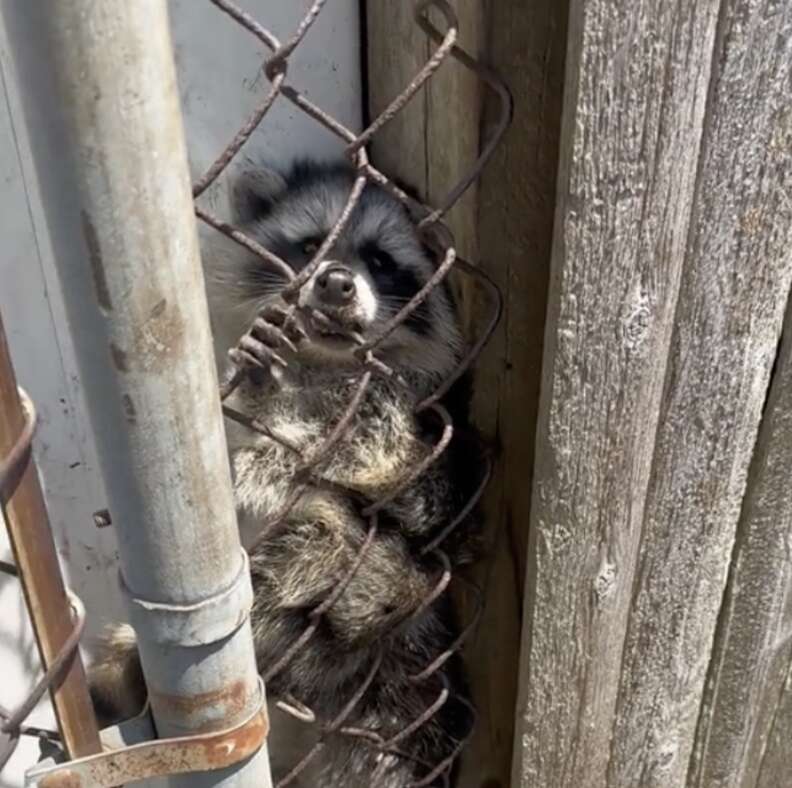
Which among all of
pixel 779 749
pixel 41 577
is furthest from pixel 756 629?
pixel 41 577

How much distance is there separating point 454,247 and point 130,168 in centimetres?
64

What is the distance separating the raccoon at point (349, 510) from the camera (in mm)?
1598

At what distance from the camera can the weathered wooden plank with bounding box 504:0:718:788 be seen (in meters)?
1.04

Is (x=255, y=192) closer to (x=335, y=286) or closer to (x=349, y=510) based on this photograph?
(x=335, y=286)

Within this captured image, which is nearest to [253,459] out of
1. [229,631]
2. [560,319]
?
[560,319]

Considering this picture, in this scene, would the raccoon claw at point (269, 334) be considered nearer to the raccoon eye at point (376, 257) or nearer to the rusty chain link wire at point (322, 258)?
the rusty chain link wire at point (322, 258)

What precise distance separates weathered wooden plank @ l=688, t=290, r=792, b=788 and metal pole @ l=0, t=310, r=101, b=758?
85cm

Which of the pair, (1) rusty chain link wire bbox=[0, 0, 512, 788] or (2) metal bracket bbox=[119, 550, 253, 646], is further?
(1) rusty chain link wire bbox=[0, 0, 512, 788]

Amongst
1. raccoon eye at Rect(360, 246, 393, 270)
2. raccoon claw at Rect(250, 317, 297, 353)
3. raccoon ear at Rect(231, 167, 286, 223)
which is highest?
raccoon ear at Rect(231, 167, 286, 223)

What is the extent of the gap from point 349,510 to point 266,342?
320 mm

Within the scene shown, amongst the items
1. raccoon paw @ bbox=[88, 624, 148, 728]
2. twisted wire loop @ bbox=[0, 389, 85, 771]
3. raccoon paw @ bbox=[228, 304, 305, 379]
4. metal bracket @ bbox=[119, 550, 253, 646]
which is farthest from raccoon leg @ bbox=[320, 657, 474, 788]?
metal bracket @ bbox=[119, 550, 253, 646]

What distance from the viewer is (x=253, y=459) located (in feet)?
5.49

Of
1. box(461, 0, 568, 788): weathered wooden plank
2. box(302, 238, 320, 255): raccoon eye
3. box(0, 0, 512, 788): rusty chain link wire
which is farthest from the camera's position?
Result: box(302, 238, 320, 255): raccoon eye

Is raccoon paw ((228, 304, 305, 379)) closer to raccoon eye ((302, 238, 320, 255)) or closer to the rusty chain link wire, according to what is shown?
the rusty chain link wire
